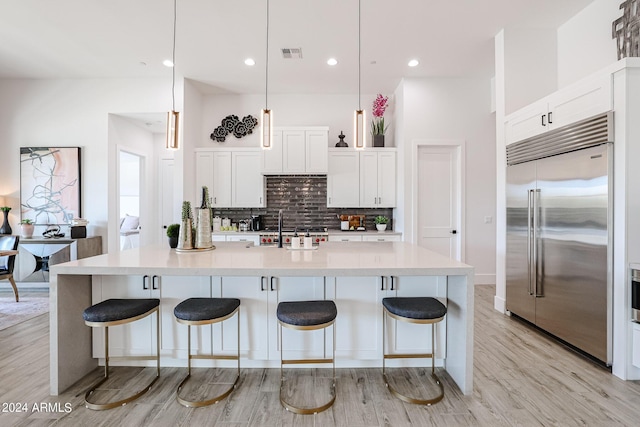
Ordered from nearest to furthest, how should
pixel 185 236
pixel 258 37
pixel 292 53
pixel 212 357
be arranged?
pixel 212 357
pixel 185 236
pixel 258 37
pixel 292 53

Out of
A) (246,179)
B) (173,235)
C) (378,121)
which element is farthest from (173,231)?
(378,121)

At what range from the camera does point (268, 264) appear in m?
2.02

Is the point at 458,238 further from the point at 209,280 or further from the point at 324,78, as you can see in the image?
the point at 209,280

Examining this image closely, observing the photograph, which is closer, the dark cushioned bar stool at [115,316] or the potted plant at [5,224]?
the dark cushioned bar stool at [115,316]

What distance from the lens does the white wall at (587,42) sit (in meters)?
2.96

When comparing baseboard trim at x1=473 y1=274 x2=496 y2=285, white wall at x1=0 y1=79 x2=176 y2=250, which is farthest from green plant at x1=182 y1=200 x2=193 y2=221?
baseboard trim at x1=473 y1=274 x2=496 y2=285

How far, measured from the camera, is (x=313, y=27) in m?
3.43

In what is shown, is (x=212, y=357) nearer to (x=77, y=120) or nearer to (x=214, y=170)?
(x=214, y=170)

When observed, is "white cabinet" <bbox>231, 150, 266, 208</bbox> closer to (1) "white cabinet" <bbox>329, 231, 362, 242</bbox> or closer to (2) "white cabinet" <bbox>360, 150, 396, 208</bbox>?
(1) "white cabinet" <bbox>329, 231, 362, 242</bbox>

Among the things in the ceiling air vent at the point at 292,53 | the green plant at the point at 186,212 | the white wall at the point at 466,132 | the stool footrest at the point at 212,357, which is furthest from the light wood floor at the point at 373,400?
the ceiling air vent at the point at 292,53

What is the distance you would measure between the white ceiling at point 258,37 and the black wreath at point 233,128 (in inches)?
25.9

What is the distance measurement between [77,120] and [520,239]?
6345 millimetres

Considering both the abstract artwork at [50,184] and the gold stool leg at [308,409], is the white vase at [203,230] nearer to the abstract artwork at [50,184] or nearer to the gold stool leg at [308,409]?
the gold stool leg at [308,409]

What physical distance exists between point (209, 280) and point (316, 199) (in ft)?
10.5
